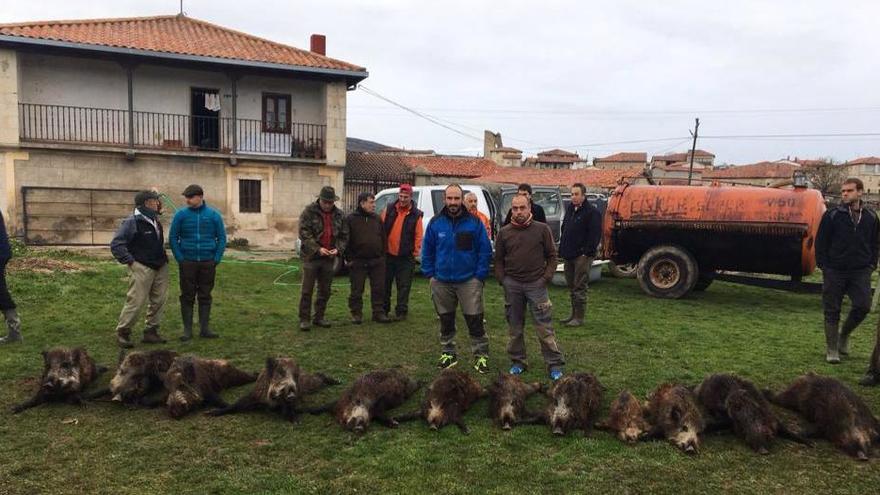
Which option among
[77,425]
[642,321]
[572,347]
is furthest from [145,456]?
[642,321]

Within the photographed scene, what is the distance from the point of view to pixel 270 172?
20.0m

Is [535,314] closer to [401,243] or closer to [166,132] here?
[401,243]

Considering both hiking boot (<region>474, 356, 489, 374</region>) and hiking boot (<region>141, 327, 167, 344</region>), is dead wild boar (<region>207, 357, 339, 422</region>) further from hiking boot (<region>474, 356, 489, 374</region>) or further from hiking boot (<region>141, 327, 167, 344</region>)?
hiking boot (<region>141, 327, 167, 344</region>)

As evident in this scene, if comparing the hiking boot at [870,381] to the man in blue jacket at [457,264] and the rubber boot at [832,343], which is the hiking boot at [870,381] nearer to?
the rubber boot at [832,343]

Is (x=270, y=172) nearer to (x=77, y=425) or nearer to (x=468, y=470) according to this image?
(x=77, y=425)

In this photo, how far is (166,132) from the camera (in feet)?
65.9

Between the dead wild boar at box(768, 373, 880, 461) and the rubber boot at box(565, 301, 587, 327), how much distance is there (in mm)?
3449

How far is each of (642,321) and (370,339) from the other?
13.2 ft

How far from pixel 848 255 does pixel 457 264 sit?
4084mm

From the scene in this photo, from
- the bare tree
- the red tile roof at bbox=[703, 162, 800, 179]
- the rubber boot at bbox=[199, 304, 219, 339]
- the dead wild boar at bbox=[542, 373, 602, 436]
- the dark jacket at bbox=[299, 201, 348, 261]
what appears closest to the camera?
the dead wild boar at bbox=[542, 373, 602, 436]

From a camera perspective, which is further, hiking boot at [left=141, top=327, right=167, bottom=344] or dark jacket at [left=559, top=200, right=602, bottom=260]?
dark jacket at [left=559, top=200, right=602, bottom=260]

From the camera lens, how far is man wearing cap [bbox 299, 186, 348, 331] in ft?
25.8

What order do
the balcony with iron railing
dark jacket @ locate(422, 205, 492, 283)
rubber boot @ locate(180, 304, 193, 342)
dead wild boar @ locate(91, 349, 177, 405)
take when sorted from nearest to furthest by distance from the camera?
dead wild boar @ locate(91, 349, 177, 405), dark jacket @ locate(422, 205, 492, 283), rubber boot @ locate(180, 304, 193, 342), the balcony with iron railing

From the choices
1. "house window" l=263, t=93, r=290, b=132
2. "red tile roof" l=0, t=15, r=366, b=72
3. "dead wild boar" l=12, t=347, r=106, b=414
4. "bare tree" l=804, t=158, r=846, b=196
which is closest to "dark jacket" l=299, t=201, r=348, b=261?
"dead wild boar" l=12, t=347, r=106, b=414
